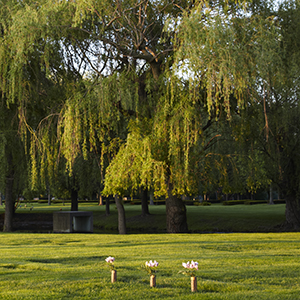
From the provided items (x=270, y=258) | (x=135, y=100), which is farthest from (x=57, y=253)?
(x=135, y=100)

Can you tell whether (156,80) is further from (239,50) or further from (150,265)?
(150,265)

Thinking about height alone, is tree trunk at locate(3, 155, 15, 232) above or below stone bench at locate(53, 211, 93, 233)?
above

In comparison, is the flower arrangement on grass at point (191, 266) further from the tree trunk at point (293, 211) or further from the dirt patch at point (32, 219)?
the dirt patch at point (32, 219)

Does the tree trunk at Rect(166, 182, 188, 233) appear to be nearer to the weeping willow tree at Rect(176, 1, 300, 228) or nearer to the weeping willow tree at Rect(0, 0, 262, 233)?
the weeping willow tree at Rect(0, 0, 262, 233)

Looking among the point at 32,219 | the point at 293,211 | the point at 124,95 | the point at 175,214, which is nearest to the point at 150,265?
the point at 124,95

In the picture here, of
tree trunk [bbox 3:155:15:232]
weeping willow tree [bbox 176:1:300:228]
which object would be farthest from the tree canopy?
tree trunk [bbox 3:155:15:232]

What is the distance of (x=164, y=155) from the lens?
12.2 m

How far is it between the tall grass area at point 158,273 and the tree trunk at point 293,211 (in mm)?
11812

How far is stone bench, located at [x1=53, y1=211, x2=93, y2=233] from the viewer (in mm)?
23122

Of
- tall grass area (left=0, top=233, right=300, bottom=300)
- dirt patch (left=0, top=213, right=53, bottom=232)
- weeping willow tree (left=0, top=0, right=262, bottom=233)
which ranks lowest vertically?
dirt patch (left=0, top=213, right=53, bottom=232)

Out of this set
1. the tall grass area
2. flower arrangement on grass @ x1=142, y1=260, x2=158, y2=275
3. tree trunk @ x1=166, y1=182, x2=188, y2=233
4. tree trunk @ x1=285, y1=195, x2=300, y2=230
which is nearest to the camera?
flower arrangement on grass @ x1=142, y1=260, x2=158, y2=275

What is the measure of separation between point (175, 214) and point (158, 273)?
298 inches

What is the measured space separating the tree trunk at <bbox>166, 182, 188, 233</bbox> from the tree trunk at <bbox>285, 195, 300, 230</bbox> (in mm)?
9328

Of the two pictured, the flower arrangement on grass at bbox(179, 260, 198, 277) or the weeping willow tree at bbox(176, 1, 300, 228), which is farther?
the weeping willow tree at bbox(176, 1, 300, 228)
